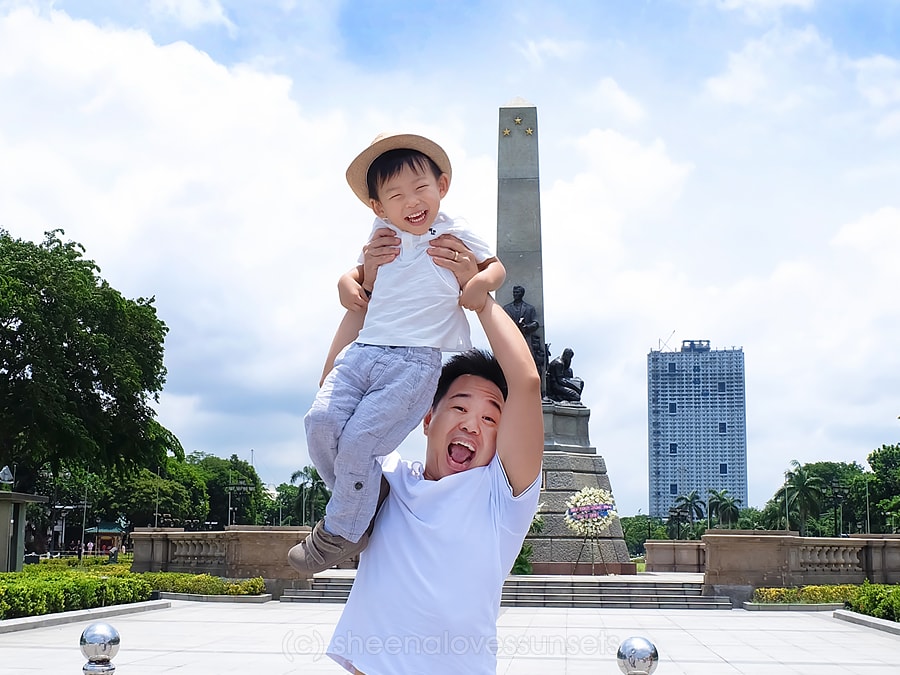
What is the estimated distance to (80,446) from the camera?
2520cm

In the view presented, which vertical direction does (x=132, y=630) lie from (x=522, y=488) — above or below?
below

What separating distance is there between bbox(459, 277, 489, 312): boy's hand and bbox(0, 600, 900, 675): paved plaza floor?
665 cm

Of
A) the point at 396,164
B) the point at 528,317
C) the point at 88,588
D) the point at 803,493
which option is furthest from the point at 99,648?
the point at 803,493

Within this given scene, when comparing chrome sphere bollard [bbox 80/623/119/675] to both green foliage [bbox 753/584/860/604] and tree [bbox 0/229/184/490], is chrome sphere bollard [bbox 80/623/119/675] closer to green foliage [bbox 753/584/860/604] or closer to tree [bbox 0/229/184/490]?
green foliage [bbox 753/584/860/604]

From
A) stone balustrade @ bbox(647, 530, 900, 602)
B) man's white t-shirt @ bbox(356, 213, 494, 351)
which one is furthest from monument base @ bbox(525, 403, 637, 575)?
man's white t-shirt @ bbox(356, 213, 494, 351)

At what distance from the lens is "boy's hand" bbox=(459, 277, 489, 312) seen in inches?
134

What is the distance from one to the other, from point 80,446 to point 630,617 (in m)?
15.5

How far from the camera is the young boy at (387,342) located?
3086mm

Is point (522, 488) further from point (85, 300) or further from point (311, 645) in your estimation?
point (85, 300)

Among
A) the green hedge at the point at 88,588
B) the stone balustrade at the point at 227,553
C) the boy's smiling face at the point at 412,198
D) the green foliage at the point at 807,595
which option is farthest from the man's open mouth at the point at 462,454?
the green foliage at the point at 807,595

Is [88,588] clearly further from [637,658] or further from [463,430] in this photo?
[463,430]

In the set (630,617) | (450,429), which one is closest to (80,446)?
(630,617)

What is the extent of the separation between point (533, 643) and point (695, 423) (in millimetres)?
164015

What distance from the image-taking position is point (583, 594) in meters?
18.8
